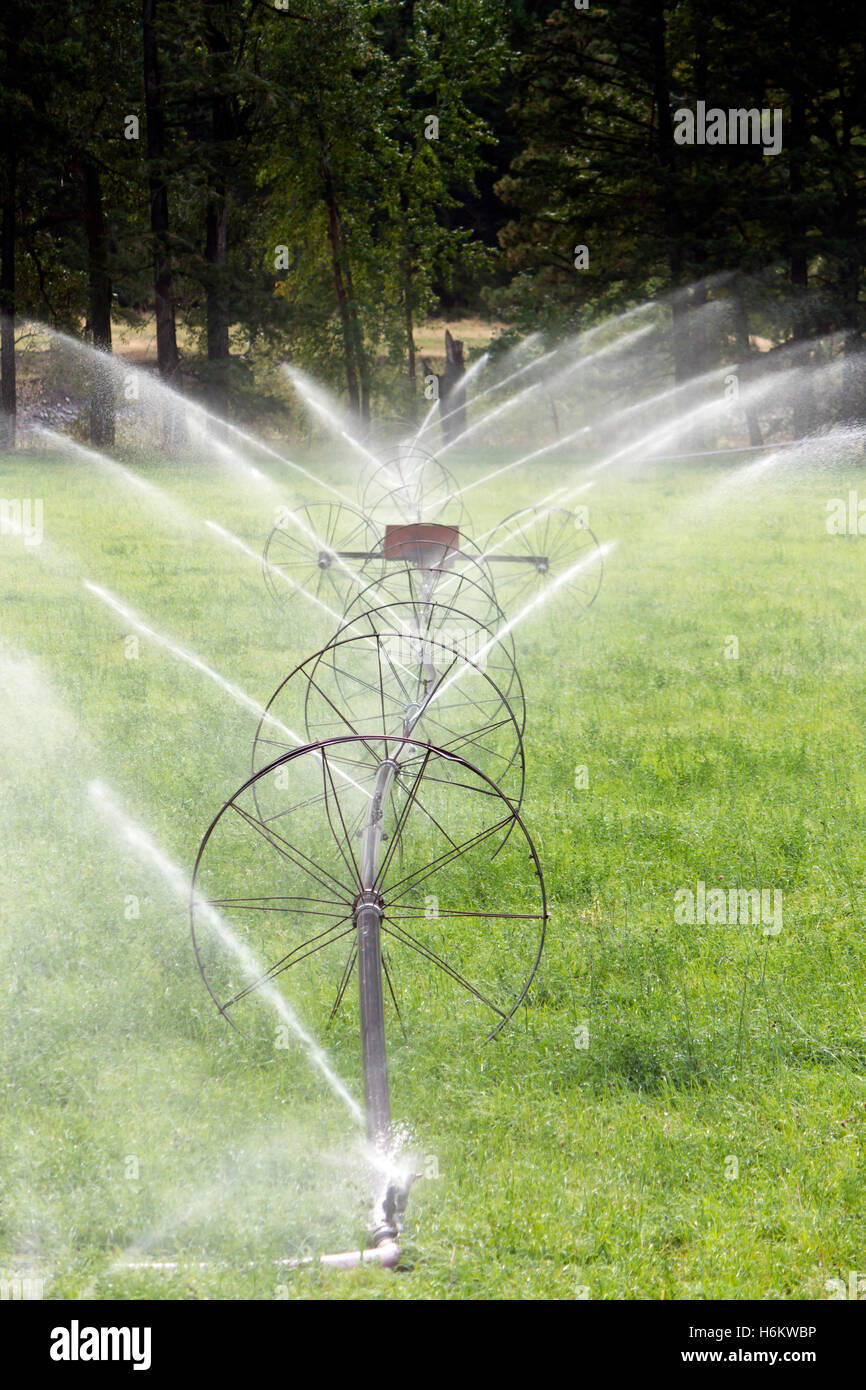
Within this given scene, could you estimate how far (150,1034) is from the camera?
5402 mm

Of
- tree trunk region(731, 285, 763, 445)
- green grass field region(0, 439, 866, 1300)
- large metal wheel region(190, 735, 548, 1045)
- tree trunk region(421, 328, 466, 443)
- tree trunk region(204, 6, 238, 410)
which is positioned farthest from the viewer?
tree trunk region(421, 328, 466, 443)

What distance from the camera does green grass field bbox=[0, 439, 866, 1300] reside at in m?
4.22

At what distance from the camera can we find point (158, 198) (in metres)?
29.6

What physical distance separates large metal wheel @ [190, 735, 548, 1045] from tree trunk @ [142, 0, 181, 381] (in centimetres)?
2404

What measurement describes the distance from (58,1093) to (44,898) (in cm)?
165

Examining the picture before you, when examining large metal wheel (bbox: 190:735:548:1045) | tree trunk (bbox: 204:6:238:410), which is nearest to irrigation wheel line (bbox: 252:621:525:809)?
A: large metal wheel (bbox: 190:735:548:1045)

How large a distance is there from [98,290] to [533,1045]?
29614 millimetres

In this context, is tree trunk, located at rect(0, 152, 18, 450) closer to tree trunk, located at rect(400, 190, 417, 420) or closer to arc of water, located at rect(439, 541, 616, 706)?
tree trunk, located at rect(400, 190, 417, 420)

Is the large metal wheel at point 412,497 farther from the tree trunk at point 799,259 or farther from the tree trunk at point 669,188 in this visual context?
the tree trunk at point 799,259

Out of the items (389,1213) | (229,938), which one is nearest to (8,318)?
(229,938)

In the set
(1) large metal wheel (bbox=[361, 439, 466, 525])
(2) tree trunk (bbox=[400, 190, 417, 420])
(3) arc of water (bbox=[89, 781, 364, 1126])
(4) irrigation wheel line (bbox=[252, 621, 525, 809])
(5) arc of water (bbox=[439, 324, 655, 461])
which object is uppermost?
(2) tree trunk (bbox=[400, 190, 417, 420])

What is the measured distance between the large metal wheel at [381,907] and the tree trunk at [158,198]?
2404cm

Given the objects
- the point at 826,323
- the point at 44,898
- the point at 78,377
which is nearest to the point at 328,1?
the point at 78,377

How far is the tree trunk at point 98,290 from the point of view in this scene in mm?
30281
